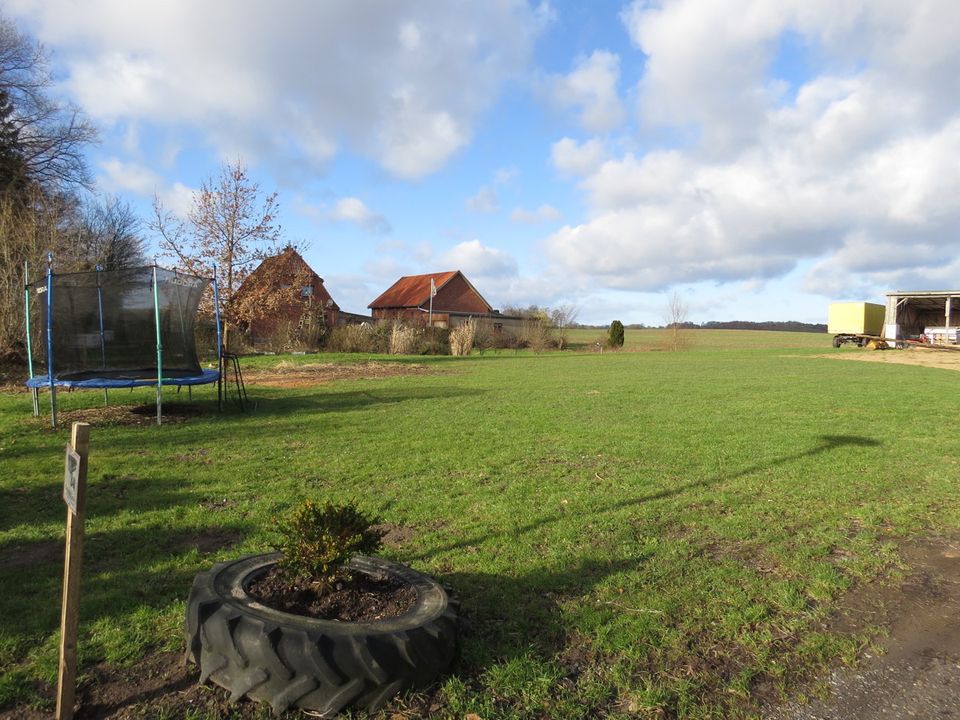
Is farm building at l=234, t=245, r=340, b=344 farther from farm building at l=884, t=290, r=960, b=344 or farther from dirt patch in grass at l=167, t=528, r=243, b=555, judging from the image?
farm building at l=884, t=290, r=960, b=344

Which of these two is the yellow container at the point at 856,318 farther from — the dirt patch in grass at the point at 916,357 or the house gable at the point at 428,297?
the house gable at the point at 428,297

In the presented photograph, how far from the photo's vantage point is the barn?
196 ft

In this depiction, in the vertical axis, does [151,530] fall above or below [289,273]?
below

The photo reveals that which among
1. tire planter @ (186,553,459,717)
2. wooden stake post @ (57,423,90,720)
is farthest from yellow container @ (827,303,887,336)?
wooden stake post @ (57,423,90,720)

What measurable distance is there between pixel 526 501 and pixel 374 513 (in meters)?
1.37

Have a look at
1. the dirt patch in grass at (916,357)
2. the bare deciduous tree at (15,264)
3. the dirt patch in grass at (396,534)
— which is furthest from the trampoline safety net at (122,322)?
the dirt patch in grass at (916,357)

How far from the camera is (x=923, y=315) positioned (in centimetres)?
4947

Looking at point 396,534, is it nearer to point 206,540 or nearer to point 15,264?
point 206,540

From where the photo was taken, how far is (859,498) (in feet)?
20.1

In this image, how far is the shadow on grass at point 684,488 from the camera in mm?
4688

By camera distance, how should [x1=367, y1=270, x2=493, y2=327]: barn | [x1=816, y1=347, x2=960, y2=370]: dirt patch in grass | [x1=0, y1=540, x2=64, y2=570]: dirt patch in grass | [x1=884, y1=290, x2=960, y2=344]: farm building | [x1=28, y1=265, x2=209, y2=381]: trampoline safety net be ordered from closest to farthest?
[x1=0, y1=540, x2=64, y2=570]: dirt patch in grass
[x1=28, y1=265, x2=209, y2=381]: trampoline safety net
[x1=816, y1=347, x2=960, y2=370]: dirt patch in grass
[x1=884, y1=290, x2=960, y2=344]: farm building
[x1=367, y1=270, x2=493, y2=327]: barn

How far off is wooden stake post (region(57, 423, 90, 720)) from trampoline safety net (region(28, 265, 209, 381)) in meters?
9.16

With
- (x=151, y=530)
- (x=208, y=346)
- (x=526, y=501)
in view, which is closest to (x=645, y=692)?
(x=526, y=501)

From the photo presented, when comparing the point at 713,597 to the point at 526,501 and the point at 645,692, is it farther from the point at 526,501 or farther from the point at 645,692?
the point at 526,501
